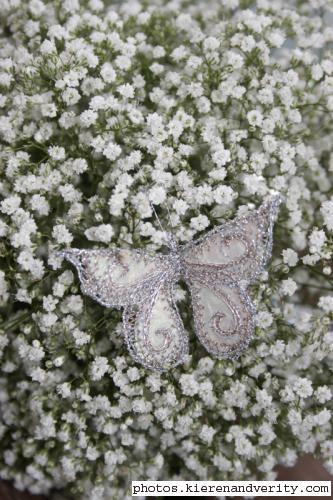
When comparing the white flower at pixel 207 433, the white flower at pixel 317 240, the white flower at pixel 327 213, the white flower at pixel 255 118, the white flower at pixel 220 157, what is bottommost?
the white flower at pixel 207 433

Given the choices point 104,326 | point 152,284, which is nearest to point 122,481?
point 104,326

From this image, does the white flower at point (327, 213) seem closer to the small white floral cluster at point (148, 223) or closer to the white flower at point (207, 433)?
the small white floral cluster at point (148, 223)

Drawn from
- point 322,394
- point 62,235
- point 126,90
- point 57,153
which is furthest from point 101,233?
point 322,394

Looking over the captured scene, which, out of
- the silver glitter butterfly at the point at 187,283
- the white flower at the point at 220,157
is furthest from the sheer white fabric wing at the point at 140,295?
the white flower at the point at 220,157

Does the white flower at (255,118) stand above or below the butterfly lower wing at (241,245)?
above

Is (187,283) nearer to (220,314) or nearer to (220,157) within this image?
(220,314)

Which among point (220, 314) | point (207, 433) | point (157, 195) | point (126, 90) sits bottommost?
point (207, 433)

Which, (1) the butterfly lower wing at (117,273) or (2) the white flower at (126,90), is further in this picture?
(2) the white flower at (126,90)

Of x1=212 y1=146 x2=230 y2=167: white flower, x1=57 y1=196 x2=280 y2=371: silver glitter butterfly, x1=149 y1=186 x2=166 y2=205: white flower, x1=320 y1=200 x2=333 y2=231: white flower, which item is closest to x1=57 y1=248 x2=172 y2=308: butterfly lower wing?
x1=57 y1=196 x2=280 y2=371: silver glitter butterfly
